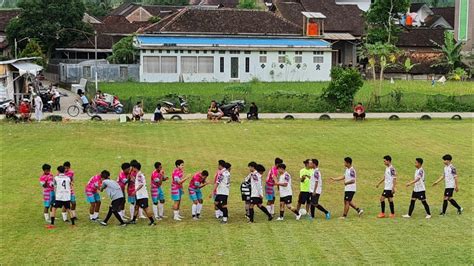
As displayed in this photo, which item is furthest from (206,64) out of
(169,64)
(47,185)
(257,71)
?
(47,185)

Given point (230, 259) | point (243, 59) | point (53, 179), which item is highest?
point (243, 59)

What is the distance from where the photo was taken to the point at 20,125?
1448 inches

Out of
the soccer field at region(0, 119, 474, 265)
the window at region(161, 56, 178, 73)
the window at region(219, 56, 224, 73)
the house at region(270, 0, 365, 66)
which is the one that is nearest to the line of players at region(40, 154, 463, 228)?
the soccer field at region(0, 119, 474, 265)

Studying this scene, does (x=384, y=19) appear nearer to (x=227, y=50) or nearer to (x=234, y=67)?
(x=234, y=67)

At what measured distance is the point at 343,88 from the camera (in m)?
43.7

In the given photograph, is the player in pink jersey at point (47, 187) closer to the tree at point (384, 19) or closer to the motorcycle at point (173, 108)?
the motorcycle at point (173, 108)

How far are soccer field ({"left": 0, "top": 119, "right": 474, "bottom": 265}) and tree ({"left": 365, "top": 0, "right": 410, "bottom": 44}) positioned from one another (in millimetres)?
32552

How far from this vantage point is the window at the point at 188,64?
6588 cm

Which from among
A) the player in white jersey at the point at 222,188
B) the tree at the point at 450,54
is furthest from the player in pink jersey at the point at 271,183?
the tree at the point at 450,54

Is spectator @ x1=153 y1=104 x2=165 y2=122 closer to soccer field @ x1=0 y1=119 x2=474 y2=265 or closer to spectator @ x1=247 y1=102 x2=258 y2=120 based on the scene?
soccer field @ x1=0 y1=119 x2=474 y2=265

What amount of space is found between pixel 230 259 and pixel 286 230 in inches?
107

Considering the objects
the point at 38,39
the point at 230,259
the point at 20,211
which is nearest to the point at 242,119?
the point at 20,211

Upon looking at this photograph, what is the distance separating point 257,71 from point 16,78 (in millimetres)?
27850

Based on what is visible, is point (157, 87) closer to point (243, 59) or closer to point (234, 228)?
point (243, 59)
